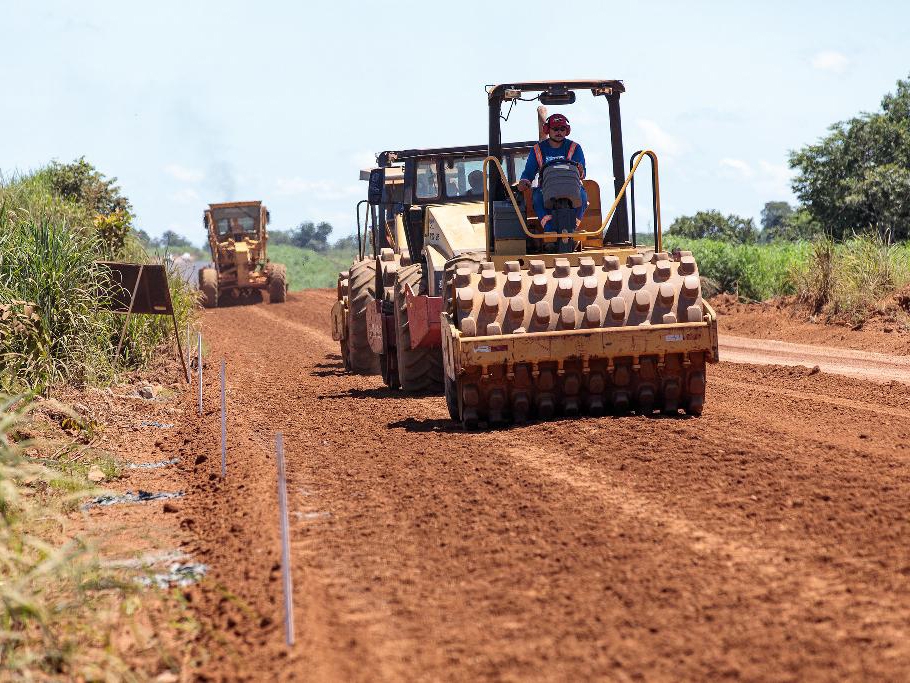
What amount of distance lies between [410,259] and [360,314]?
1294mm

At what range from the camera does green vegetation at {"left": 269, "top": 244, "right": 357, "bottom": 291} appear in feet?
230

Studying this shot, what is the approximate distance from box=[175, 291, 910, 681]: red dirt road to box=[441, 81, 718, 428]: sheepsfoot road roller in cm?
33

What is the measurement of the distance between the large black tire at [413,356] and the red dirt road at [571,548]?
1789mm

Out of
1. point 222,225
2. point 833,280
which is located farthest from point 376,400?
point 222,225

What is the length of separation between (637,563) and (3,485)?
3280mm

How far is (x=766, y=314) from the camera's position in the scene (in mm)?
23719

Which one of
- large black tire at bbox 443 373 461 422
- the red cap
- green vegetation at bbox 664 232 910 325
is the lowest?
large black tire at bbox 443 373 461 422

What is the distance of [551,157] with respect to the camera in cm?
1083

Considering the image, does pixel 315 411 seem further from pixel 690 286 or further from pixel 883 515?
pixel 883 515

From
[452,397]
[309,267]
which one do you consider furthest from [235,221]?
[309,267]

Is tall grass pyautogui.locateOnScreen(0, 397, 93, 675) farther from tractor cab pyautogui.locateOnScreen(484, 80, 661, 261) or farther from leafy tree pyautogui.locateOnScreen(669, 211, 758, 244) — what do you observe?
leafy tree pyautogui.locateOnScreen(669, 211, 758, 244)

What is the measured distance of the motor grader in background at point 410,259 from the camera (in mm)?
12508

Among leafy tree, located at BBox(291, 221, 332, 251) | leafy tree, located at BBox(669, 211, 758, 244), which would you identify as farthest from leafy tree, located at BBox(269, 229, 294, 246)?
leafy tree, located at BBox(669, 211, 758, 244)

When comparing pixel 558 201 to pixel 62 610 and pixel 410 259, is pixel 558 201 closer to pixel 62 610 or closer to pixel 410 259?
pixel 410 259
